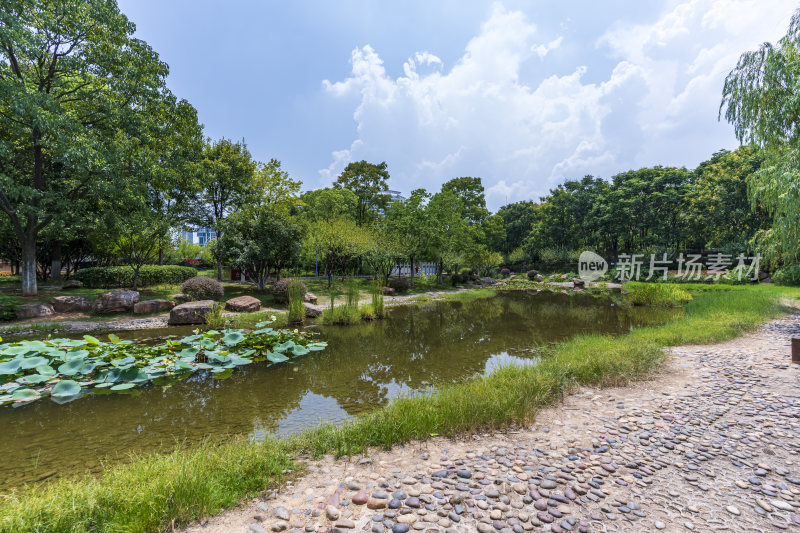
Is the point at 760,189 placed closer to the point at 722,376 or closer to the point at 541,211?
the point at 722,376

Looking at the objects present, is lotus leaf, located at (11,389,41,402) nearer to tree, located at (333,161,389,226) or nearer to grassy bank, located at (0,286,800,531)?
grassy bank, located at (0,286,800,531)

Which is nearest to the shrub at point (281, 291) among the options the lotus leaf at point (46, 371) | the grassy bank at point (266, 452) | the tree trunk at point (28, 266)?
the tree trunk at point (28, 266)

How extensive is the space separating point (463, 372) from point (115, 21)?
1825 centimetres

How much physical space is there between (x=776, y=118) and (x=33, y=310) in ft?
81.8

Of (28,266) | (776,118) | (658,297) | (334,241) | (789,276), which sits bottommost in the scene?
(658,297)

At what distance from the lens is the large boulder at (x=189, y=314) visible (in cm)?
1071

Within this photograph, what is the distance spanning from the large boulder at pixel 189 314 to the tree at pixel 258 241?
5.56 meters

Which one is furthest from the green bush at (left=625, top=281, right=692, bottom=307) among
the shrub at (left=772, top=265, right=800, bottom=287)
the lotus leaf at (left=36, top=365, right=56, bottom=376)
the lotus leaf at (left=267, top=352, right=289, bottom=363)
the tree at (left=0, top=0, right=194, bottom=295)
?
the tree at (left=0, top=0, right=194, bottom=295)

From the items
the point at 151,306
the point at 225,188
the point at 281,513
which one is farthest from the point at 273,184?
the point at 281,513

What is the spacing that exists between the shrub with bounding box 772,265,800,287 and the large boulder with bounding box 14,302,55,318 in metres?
38.0

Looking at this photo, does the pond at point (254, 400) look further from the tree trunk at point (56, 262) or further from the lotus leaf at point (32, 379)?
the tree trunk at point (56, 262)

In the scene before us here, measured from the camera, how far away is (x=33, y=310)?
11086mm

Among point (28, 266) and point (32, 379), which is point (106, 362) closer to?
point (32, 379)

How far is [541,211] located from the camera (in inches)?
1746
